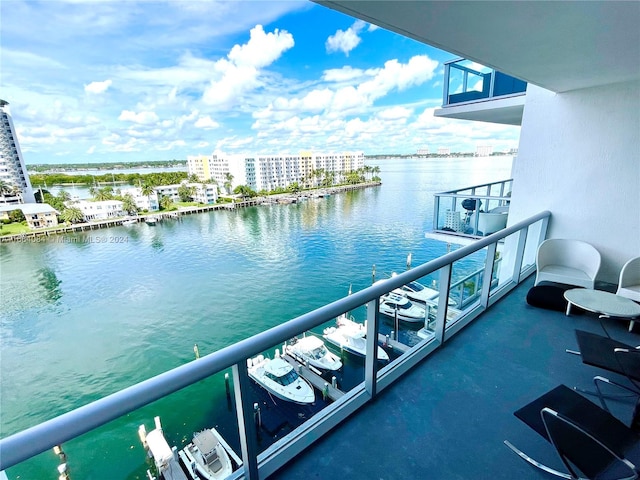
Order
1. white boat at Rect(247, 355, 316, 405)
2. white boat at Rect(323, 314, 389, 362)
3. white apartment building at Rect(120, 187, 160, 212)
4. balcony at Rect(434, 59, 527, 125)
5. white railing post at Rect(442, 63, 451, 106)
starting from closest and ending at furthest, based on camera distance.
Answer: balcony at Rect(434, 59, 527, 125) → white railing post at Rect(442, 63, 451, 106) → white boat at Rect(247, 355, 316, 405) → white boat at Rect(323, 314, 389, 362) → white apartment building at Rect(120, 187, 160, 212)

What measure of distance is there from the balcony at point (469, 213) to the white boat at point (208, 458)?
22.2ft

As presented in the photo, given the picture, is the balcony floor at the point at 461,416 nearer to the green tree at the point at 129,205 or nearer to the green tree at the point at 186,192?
the green tree at the point at 129,205

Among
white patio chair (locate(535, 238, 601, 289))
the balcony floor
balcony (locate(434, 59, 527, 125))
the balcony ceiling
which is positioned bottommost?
the balcony floor

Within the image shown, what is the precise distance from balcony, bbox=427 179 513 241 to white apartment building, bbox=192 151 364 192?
5844cm

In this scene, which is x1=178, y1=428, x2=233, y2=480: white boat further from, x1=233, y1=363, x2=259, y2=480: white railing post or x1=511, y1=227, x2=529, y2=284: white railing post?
x1=511, y1=227, x2=529, y2=284: white railing post

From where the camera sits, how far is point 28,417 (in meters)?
13.5

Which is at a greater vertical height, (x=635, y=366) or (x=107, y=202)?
(x=635, y=366)

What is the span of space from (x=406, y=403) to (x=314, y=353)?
10.5 metres

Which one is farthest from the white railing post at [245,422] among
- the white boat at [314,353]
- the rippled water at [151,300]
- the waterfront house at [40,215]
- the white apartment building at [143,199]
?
the white apartment building at [143,199]

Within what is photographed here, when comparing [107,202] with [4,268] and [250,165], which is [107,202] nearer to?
[4,268]

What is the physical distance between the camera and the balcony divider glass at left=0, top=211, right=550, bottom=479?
0.79 meters

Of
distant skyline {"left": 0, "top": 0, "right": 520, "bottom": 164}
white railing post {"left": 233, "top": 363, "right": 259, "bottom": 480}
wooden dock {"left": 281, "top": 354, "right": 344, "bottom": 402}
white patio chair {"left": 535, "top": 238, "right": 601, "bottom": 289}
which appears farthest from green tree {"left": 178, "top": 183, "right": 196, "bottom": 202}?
white railing post {"left": 233, "top": 363, "right": 259, "bottom": 480}

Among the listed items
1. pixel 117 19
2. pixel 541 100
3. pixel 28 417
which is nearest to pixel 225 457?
pixel 541 100

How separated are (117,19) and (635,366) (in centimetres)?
3644
